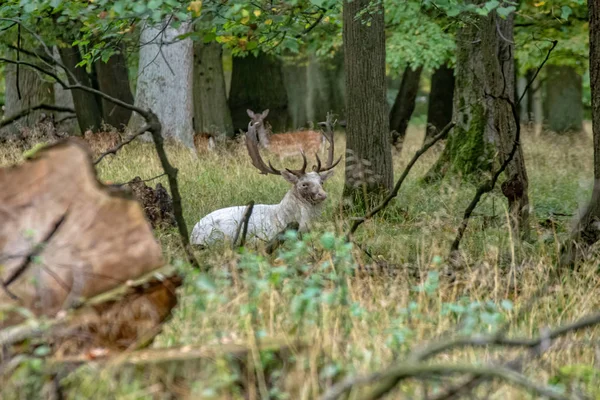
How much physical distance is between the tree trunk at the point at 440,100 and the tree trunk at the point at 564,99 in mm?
4317

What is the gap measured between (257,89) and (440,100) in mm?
4428

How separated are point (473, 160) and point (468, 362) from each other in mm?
8197

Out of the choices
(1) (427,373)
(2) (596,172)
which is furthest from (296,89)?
(1) (427,373)

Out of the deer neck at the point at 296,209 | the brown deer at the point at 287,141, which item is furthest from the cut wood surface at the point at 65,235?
the brown deer at the point at 287,141

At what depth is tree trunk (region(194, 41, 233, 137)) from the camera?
20344mm

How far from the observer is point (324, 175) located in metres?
9.56

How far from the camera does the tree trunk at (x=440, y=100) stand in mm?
19969

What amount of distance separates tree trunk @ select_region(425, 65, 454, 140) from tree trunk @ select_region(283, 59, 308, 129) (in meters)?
7.32

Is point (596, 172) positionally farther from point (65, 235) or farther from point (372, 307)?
point (65, 235)

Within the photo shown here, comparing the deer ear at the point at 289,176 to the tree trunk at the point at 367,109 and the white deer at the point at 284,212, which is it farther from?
the tree trunk at the point at 367,109

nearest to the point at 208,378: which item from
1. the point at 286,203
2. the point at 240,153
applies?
the point at 286,203

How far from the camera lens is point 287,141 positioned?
1942 centimetres

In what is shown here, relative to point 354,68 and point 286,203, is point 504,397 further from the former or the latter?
point 354,68

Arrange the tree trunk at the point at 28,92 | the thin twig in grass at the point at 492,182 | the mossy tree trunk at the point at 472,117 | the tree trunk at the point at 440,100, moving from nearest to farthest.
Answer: the thin twig in grass at the point at 492,182 < the mossy tree trunk at the point at 472,117 < the tree trunk at the point at 28,92 < the tree trunk at the point at 440,100
